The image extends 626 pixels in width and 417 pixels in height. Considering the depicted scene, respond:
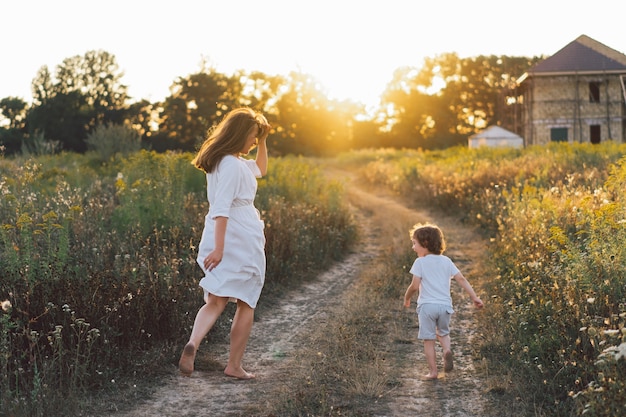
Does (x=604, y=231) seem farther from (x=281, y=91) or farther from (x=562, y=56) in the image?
(x=281, y=91)

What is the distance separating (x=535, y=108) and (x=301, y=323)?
38.3 meters

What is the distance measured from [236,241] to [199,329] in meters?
0.72

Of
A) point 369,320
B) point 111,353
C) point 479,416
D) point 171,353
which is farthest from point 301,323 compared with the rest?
point 479,416

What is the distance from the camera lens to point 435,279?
618 cm

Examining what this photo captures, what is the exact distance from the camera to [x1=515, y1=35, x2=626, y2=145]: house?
140 ft

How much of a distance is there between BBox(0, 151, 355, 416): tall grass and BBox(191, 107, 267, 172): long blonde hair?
1.37 m

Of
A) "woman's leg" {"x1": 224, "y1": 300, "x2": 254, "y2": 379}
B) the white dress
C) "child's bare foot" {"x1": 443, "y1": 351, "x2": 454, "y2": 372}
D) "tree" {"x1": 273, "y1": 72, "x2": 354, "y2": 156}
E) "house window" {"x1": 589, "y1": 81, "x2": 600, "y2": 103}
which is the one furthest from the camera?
"tree" {"x1": 273, "y1": 72, "x2": 354, "y2": 156}

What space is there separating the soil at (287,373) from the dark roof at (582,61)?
34723 mm

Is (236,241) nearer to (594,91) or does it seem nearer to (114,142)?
(114,142)

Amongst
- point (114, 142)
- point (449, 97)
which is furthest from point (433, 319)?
point (449, 97)

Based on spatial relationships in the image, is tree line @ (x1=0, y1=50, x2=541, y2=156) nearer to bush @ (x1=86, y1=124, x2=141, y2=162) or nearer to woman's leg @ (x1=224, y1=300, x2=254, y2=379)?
bush @ (x1=86, y1=124, x2=141, y2=162)

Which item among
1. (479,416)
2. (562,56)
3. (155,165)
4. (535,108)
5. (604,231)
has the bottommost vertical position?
(479,416)

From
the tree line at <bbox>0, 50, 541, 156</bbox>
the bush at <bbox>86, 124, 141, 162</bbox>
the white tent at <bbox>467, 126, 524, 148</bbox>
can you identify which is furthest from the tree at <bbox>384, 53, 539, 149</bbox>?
the bush at <bbox>86, 124, 141, 162</bbox>

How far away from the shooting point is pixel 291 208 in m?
12.3
